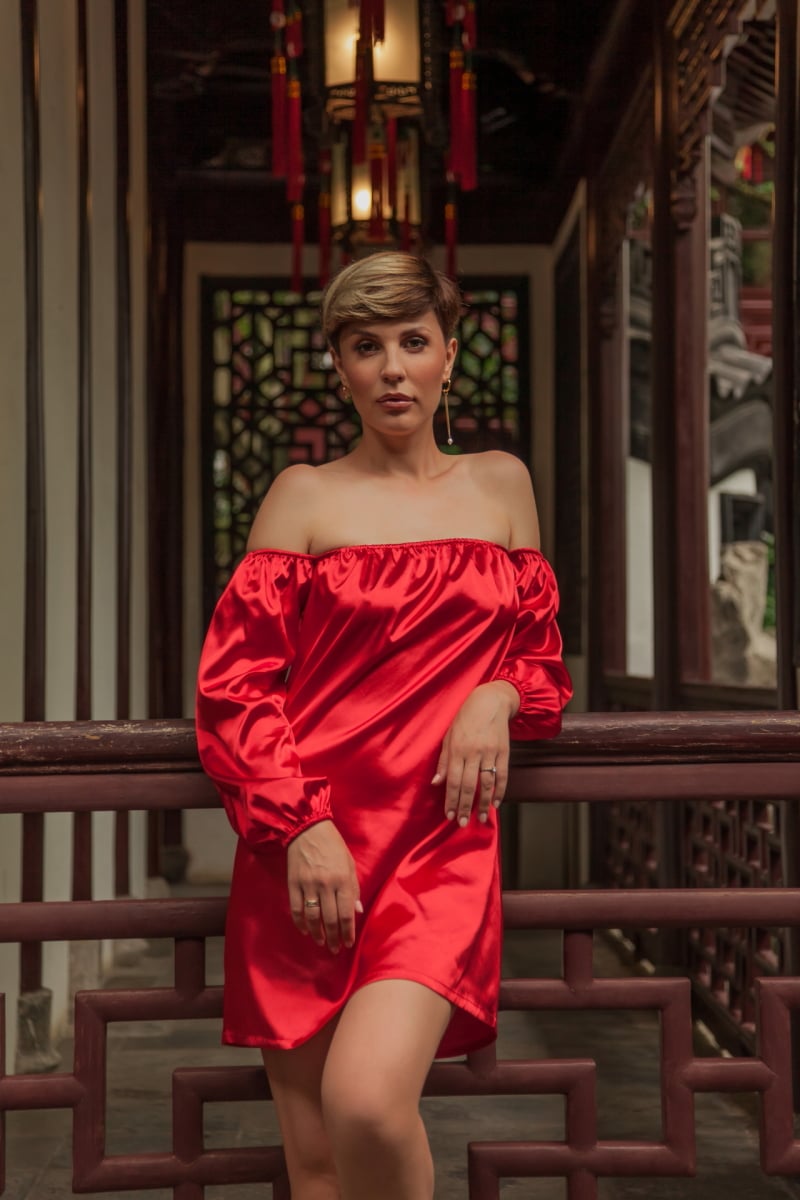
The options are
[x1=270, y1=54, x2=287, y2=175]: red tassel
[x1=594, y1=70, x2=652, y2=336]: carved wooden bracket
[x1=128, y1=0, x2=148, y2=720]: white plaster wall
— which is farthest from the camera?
[x1=128, y1=0, x2=148, y2=720]: white plaster wall

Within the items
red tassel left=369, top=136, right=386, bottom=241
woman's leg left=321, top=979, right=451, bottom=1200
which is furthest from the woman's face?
red tassel left=369, top=136, right=386, bottom=241

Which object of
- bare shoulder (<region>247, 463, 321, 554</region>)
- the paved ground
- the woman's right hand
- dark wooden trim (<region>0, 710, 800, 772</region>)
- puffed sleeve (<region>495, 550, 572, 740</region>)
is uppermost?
bare shoulder (<region>247, 463, 321, 554</region>)

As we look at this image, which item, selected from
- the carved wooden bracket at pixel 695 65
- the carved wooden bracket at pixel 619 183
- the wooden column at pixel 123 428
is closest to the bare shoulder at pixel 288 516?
the carved wooden bracket at pixel 695 65

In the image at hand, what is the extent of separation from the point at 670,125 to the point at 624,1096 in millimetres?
3198

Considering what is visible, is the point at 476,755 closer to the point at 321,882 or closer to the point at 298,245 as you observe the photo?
the point at 321,882

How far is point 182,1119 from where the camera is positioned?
2.07 meters

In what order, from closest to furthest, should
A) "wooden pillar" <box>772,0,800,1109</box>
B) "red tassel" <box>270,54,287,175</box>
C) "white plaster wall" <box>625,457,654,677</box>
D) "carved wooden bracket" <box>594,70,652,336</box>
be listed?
1. "wooden pillar" <box>772,0,800,1109</box>
2. "red tassel" <box>270,54,287,175</box>
3. "carved wooden bracket" <box>594,70,652,336</box>
4. "white plaster wall" <box>625,457,654,677</box>

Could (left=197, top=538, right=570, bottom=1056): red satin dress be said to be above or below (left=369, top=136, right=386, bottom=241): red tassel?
below

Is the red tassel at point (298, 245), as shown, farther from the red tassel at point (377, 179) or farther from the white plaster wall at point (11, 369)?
the white plaster wall at point (11, 369)

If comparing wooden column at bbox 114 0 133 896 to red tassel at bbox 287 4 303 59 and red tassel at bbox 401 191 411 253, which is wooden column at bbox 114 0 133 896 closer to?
red tassel at bbox 401 191 411 253

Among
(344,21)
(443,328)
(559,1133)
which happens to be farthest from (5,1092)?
(344,21)

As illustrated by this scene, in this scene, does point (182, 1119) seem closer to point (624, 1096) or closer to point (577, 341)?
point (624, 1096)

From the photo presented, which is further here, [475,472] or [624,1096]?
[624,1096]

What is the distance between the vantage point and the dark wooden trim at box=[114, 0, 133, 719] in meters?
Result: 5.55
